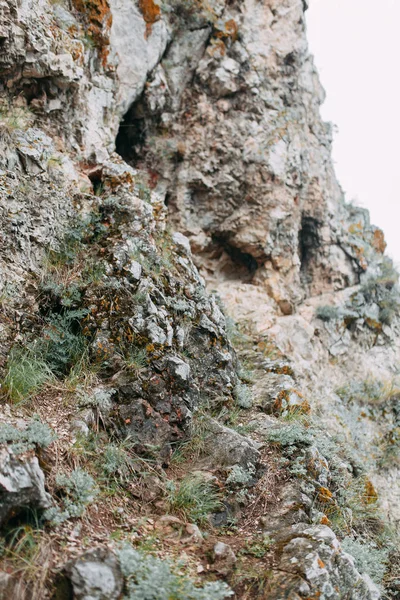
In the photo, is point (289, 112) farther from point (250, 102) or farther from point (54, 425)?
point (54, 425)

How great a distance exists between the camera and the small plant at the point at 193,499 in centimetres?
381

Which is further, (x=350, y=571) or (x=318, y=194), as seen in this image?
(x=318, y=194)

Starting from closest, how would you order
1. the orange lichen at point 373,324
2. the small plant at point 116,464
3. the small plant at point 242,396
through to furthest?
1. the small plant at point 116,464
2. the small plant at point 242,396
3. the orange lichen at point 373,324

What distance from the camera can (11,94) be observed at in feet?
19.2

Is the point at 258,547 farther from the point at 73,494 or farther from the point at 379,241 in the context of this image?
the point at 379,241

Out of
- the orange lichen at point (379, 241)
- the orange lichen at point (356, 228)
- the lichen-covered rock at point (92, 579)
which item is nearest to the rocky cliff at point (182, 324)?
the lichen-covered rock at point (92, 579)

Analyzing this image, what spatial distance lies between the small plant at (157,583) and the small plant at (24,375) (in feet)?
5.63

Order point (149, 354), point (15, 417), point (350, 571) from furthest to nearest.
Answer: point (149, 354)
point (15, 417)
point (350, 571)

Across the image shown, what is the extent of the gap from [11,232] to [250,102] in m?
6.87

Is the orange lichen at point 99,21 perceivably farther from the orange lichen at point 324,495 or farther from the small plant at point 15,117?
the orange lichen at point 324,495

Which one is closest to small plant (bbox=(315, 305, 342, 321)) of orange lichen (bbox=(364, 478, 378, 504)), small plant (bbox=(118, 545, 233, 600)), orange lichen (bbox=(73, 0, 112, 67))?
orange lichen (bbox=(364, 478, 378, 504))

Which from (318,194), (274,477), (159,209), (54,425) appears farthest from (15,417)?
(318,194)

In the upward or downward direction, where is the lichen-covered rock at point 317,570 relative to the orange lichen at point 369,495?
downward

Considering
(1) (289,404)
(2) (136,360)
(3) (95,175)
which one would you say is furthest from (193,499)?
(3) (95,175)
